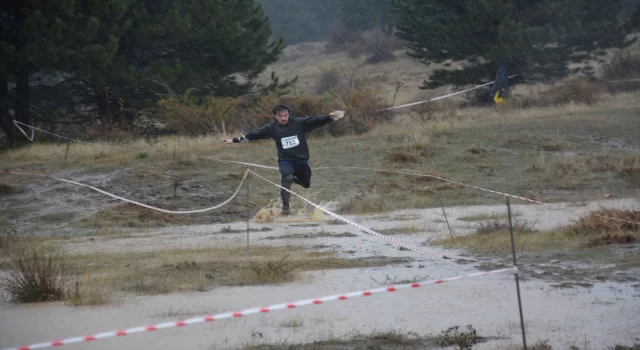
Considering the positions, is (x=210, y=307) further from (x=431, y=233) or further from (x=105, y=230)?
(x=105, y=230)

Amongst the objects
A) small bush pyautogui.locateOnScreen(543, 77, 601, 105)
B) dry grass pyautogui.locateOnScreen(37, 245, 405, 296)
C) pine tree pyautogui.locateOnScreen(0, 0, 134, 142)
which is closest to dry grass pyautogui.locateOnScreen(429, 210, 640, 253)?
dry grass pyautogui.locateOnScreen(37, 245, 405, 296)

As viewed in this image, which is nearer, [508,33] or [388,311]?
[388,311]

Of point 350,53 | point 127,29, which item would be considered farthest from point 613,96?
point 350,53

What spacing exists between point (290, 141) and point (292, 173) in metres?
0.56

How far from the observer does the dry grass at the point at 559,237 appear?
39.9 ft

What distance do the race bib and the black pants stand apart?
12.3 inches

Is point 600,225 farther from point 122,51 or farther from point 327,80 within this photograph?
point 327,80

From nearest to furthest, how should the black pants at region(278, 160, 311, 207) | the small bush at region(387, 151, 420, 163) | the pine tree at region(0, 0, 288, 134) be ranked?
the black pants at region(278, 160, 311, 207)
the small bush at region(387, 151, 420, 163)
the pine tree at region(0, 0, 288, 134)

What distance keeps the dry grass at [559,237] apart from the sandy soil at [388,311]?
0.42 meters

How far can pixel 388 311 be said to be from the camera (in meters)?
8.97

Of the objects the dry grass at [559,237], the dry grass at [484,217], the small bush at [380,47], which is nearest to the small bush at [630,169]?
the dry grass at [484,217]

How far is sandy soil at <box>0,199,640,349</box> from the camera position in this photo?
7.88 metres

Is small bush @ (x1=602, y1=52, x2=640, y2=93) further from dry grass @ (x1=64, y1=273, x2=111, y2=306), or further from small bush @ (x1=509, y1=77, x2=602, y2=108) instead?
dry grass @ (x1=64, y1=273, x2=111, y2=306)

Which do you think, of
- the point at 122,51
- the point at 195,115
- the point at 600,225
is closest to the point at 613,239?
the point at 600,225
